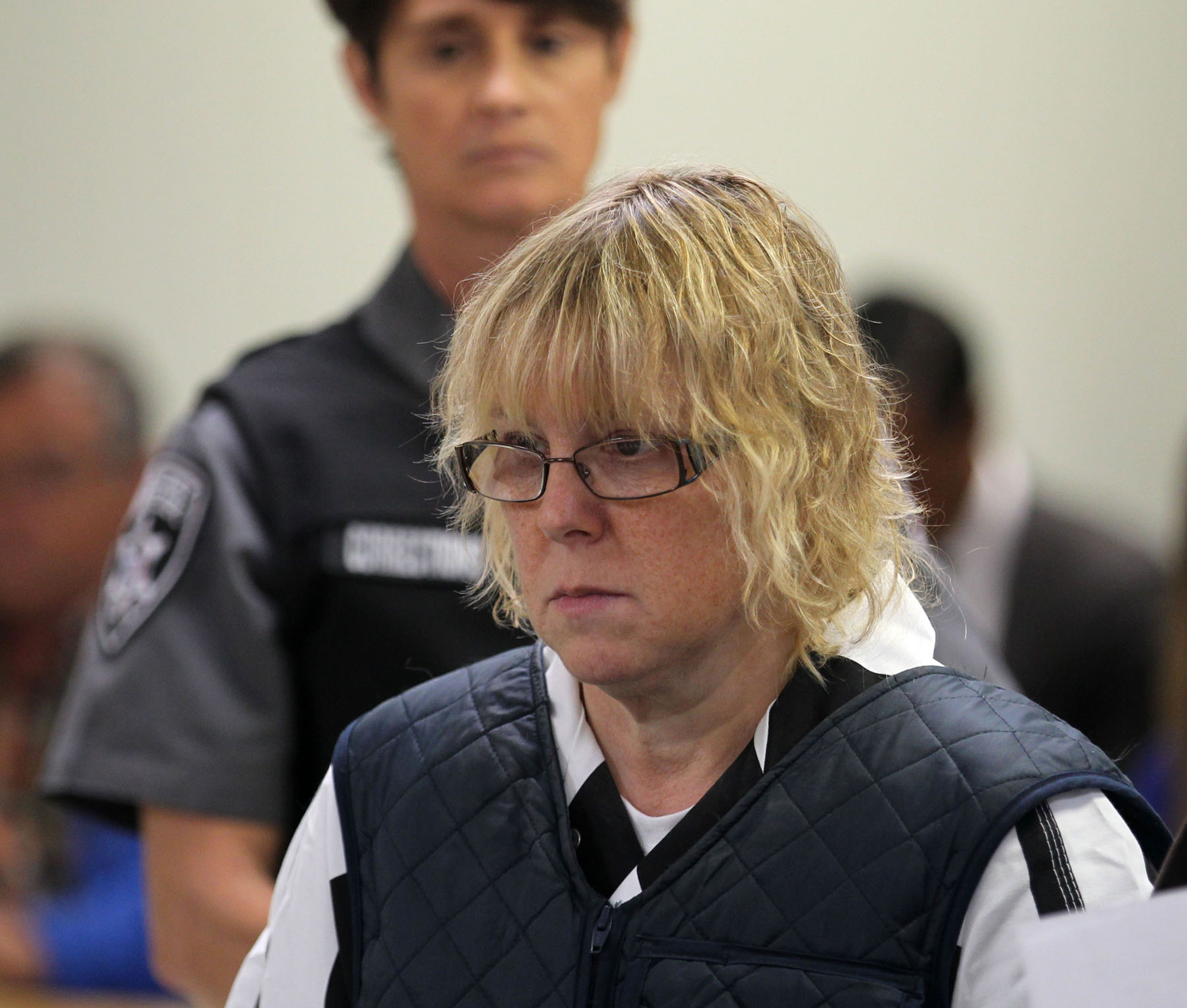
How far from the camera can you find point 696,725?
1.00 meters

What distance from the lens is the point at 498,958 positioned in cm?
98

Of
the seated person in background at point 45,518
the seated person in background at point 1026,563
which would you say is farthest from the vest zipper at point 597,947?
the seated person in background at point 45,518

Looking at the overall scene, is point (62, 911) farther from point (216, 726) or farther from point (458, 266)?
point (458, 266)

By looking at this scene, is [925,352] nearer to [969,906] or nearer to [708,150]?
[708,150]

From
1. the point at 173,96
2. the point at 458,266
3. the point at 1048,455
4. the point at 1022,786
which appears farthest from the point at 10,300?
the point at 1022,786

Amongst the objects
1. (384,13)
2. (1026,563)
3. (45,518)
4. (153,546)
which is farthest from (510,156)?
(45,518)

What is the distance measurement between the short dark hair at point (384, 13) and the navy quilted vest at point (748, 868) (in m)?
0.82

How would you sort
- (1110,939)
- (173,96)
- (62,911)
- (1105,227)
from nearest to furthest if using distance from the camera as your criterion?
(1110,939) < (62,911) < (173,96) < (1105,227)

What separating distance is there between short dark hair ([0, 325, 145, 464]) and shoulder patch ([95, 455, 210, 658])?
1394 mm

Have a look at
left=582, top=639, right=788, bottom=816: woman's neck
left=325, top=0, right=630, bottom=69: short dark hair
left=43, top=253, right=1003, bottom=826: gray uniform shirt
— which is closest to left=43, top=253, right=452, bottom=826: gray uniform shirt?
left=43, top=253, right=1003, bottom=826: gray uniform shirt

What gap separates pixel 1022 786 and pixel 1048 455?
8.72ft

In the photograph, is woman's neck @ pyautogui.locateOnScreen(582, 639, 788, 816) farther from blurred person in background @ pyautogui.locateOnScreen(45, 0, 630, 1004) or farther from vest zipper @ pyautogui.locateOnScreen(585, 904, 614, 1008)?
blurred person in background @ pyautogui.locateOnScreen(45, 0, 630, 1004)

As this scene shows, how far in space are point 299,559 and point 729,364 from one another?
701 millimetres

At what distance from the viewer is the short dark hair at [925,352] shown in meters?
2.59
